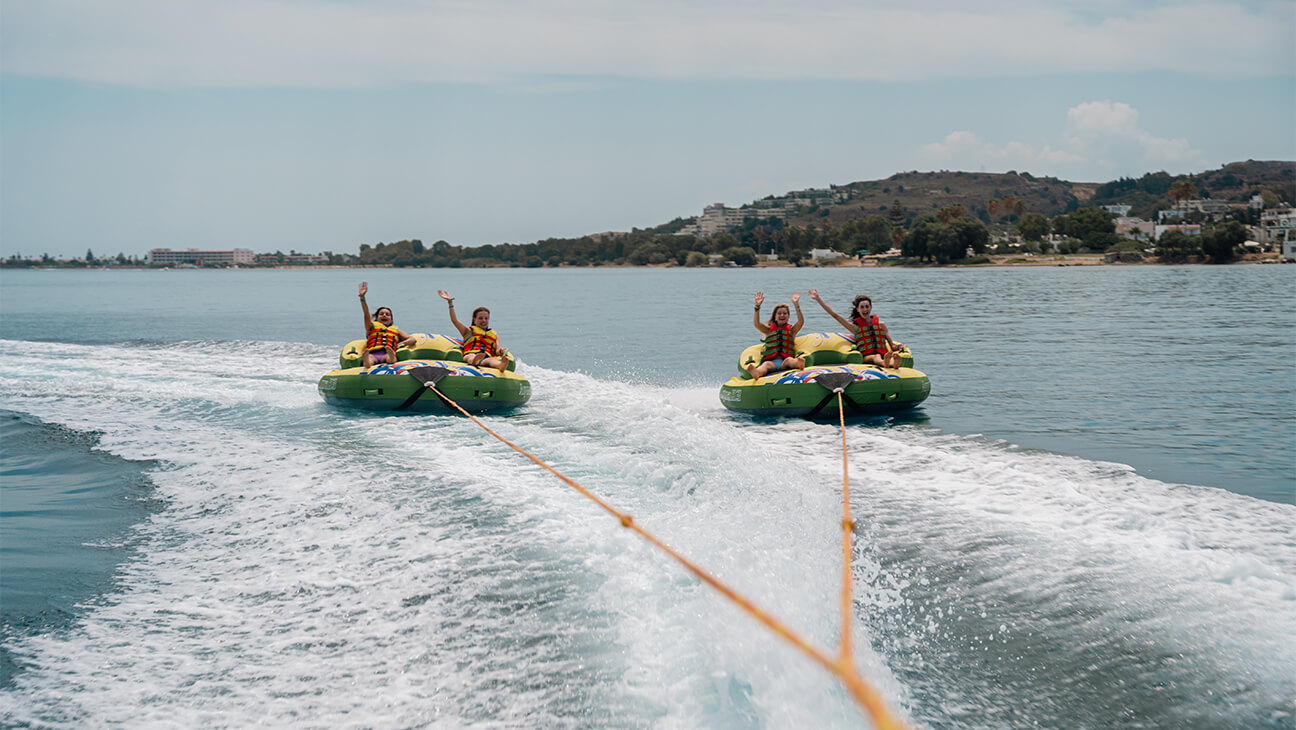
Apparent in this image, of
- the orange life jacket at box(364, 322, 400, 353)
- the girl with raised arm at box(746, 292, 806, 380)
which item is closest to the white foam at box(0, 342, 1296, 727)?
the girl with raised arm at box(746, 292, 806, 380)

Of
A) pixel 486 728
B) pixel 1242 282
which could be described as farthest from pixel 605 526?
pixel 1242 282

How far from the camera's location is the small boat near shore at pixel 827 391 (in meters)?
9.16

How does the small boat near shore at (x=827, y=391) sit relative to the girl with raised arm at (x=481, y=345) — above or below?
below

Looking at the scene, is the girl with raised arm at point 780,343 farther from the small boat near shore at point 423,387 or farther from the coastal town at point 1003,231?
the coastal town at point 1003,231

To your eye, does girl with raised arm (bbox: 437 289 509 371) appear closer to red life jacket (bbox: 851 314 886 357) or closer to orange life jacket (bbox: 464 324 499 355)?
orange life jacket (bbox: 464 324 499 355)

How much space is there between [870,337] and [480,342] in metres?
4.32

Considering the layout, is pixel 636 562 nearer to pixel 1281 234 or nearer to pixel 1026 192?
pixel 1281 234

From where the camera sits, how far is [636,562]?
15.5ft

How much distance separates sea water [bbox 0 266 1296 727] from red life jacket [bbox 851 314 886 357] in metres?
0.92

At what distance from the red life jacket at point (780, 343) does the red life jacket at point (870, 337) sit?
736 millimetres

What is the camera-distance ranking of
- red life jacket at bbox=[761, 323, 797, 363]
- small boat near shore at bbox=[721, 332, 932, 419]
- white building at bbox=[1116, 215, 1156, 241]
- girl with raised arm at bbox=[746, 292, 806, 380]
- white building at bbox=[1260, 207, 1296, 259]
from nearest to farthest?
1. small boat near shore at bbox=[721, 332, 932, 419]
2. girl with raised arm at bbox=[746, 292, 806, 380]
3. red life jacket at bbox=[761, 323, 797, 363]
4. white building at bbox=[1260, 207, 1296, 259]
5. white building at bbox=[1116, 215, 1156, 241]

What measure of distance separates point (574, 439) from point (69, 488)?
405 centimetres

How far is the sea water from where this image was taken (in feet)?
11.2

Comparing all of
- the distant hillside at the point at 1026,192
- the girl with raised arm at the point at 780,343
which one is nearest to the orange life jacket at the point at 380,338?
the girl with raised arm at the point at 780,343
